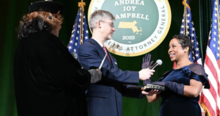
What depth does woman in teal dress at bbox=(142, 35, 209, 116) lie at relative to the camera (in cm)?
222

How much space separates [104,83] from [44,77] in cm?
65

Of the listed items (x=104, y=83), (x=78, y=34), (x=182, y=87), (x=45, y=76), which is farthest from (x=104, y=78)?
(x=78, y=34)

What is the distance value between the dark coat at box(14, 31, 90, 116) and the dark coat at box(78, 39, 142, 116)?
16.6 inches

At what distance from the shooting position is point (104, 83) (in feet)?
6.43

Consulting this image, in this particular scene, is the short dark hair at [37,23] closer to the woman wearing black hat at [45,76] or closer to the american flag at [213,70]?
the woman wearing black hat at [45,76]

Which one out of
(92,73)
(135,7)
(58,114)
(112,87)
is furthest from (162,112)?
(135,7)

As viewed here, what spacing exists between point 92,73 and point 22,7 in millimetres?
2433

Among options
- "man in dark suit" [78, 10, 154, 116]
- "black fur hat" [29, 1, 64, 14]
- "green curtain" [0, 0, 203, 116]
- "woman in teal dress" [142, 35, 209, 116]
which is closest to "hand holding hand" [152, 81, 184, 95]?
"woman in teal dress" [142, 35, 209, 116]

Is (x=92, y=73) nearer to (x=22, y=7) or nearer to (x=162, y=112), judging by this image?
(x=162, y=112)

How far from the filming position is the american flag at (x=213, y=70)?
323 cm

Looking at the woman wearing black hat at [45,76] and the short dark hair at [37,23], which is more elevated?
the short dark hair at [37,23]

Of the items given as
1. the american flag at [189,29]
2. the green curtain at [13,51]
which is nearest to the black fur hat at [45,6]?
the green curtain at [13,51]

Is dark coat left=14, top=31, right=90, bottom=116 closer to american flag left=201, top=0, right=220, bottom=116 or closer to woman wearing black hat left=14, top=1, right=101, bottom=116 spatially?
woman wearing black hat left=14, top=1, right=101, bottom=116

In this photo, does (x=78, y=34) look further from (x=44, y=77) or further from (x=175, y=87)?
(x=44, y=77)
